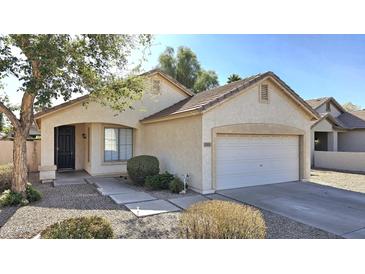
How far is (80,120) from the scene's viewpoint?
43.7ft

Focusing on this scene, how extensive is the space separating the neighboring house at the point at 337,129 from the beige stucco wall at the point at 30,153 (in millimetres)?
20314

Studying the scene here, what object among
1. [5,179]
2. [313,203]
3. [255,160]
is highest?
[255,160]

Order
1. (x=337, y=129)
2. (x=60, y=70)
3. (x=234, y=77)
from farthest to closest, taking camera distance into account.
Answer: (x=234, y=77) → (x=337, y=129) → (x=60, y=70)

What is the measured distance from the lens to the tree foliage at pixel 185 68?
33.9m

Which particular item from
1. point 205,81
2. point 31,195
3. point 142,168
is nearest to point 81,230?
point 31,195

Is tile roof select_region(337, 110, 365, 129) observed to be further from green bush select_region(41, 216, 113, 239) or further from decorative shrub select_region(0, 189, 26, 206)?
decorative shrub select_region(0, 189, 26, 206)

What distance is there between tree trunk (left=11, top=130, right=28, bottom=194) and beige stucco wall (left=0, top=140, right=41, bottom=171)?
7.53 m

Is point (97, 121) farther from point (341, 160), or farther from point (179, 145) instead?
Result: point (341, 160)

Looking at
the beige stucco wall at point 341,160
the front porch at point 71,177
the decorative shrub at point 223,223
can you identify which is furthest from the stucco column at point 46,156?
the beige stucco wall at point 341,160

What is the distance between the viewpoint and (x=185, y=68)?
34.2 meters

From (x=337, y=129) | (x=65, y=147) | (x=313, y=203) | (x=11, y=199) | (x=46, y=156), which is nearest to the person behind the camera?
(x=11, y=199)

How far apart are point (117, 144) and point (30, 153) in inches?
232
